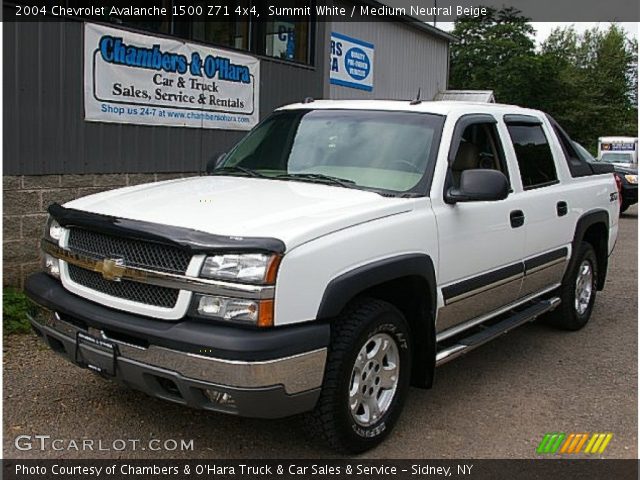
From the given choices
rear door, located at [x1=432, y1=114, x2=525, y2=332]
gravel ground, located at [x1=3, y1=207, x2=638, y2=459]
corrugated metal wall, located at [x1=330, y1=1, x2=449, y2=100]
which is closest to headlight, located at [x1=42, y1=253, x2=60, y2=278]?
gravel ground, located at [x1=3, y1=207, x2=638, y2=459]

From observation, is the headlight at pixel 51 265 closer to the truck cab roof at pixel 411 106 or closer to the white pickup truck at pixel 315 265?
the white pickup truck at pixel 315 265

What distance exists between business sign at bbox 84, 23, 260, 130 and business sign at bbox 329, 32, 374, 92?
3.37m

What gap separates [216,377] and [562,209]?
3.71 metres

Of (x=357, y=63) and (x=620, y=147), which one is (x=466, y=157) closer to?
(x=357, y=63)

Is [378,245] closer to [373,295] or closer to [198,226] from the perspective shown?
[373,295]

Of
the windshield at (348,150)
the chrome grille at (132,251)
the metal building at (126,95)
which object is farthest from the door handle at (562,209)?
the metal building at (126,95)

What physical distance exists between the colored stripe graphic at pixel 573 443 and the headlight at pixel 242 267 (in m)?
2.04

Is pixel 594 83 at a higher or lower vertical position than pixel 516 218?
higher

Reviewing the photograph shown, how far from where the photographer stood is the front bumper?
124 inches

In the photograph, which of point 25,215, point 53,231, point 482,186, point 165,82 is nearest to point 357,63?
point 165,82

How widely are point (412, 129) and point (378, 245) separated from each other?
1.23 metres

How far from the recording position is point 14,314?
5840 mm

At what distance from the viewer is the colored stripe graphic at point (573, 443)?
4.13 m

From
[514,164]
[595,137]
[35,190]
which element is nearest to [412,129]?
[514,164]
